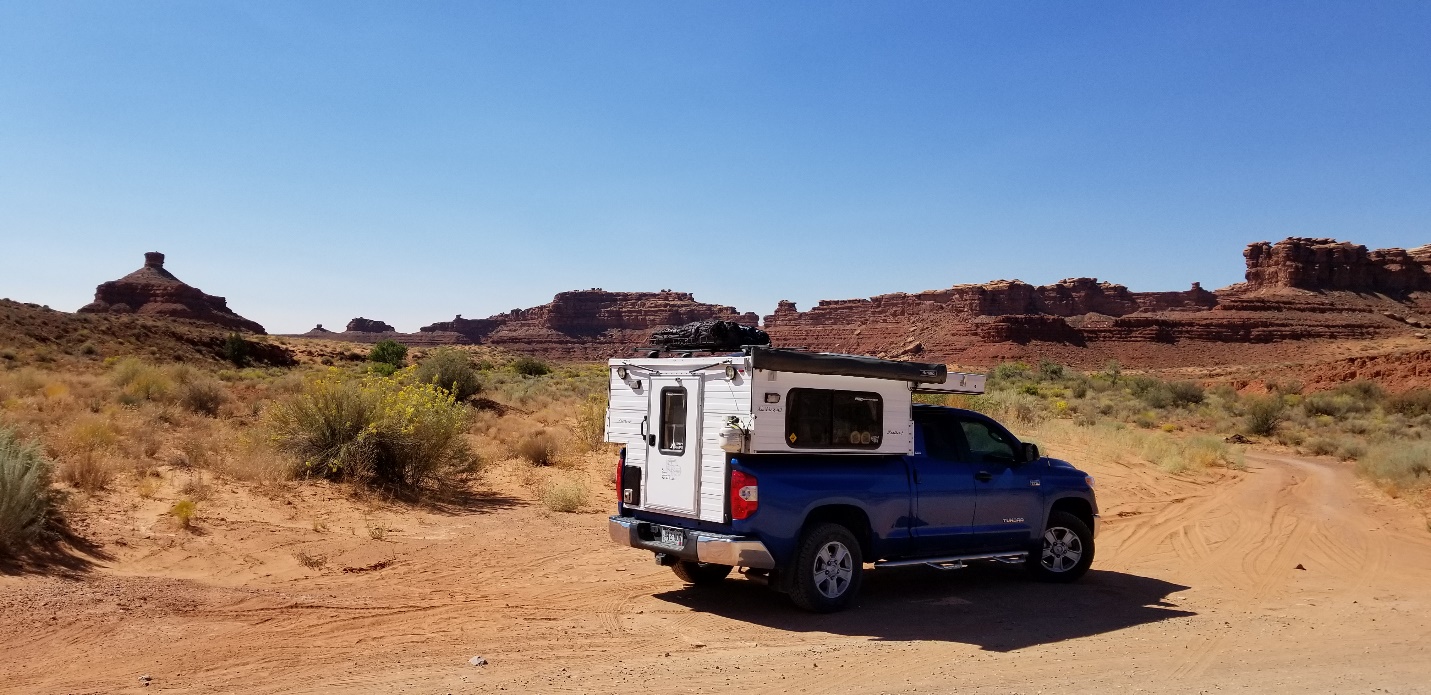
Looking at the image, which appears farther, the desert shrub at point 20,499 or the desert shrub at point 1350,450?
the desert shrub at point 1350,450

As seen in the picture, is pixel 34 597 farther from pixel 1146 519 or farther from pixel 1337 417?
pixel 1337 417

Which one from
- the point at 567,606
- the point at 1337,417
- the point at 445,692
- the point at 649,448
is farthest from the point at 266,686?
the point at 1337,417

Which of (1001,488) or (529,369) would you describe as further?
(529,369)

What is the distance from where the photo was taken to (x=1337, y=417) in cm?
3612

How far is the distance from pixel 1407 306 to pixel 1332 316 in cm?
1291

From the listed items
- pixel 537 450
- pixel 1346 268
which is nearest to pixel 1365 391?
pixel 537 450

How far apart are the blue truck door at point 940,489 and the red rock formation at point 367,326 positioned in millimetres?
181443

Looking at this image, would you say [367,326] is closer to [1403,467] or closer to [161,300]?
[161,300]

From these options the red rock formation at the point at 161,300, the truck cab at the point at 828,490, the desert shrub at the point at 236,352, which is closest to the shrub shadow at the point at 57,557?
the truck cab at the point at 828,490

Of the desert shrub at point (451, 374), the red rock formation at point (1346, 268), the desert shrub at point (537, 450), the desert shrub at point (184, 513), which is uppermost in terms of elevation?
the red rock formation at point (1346, 268)

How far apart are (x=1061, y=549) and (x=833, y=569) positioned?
3028 millimetres

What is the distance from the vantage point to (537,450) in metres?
18.2

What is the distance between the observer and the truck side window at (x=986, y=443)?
30.1 ft

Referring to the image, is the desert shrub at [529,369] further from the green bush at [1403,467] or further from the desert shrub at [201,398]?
the green bush at [1403,467]
